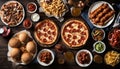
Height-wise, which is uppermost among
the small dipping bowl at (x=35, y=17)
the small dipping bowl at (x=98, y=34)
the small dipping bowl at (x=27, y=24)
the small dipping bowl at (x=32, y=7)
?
the small dipping bowl at (x=32, y=7)

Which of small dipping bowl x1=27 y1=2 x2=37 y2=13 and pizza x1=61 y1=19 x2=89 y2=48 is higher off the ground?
small dipping bowl x1=27 y1=2 x2=37 y2=13

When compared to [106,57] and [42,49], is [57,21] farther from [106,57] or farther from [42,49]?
[106,57]

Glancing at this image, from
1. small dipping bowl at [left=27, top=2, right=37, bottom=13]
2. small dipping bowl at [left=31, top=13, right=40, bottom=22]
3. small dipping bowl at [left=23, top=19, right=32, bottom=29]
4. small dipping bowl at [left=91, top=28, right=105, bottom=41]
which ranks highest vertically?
small dipping bowl at [left=27, top=2, right=37, bottom=13]

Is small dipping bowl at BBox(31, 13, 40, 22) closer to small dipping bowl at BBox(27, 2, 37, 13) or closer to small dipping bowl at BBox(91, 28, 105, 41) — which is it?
small dipping bowl at BBox(27, 2, 37, 13)

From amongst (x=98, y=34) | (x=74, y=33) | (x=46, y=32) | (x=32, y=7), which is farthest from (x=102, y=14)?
(x=32, y=7)

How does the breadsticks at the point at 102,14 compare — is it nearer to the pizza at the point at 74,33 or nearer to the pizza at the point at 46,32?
the pizza at the point at 74,33

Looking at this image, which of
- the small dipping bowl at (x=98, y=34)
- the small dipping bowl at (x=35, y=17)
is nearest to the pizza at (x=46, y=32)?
the small dipping bowl at (x=35, y=17)

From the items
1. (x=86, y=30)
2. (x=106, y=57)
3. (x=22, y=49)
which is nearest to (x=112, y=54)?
(x=106, y=57)

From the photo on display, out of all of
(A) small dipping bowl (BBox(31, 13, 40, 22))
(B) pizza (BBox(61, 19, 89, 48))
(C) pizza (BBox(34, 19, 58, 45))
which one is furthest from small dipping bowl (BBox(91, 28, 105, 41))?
(A) small dipping bowl (BBox(31, 13, 40, 22))
